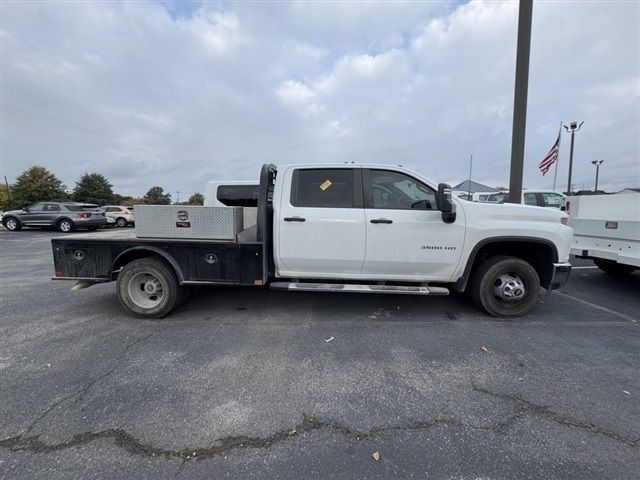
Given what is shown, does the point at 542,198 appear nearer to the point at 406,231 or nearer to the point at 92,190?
the point at 406,231

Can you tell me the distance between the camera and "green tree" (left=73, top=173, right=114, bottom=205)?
47.8m

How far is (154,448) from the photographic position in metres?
2.15

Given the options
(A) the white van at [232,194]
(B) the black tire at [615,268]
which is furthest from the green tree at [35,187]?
(B) the black tire at [615,268]

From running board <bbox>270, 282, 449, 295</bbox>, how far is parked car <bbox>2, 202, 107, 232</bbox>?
18.9 metres

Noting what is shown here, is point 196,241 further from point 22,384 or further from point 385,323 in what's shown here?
point 385,323

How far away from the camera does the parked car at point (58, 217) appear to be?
17.9 meters

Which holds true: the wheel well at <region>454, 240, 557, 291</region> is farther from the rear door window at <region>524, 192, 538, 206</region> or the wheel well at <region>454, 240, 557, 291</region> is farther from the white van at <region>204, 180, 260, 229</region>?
the rear door window at <region>524, 192, 538, 206</region>

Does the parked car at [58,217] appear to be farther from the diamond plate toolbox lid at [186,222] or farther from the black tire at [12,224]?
the diamond plate toolbox lid at [186,222]

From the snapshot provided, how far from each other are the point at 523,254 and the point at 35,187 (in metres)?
56.1

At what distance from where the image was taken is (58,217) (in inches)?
704

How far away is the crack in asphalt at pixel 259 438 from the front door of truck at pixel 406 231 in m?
2.03

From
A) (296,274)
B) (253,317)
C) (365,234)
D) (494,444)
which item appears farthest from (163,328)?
(494,444)

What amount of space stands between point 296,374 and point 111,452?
1500 mm

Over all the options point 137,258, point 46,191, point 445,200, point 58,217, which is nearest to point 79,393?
point 137,258
